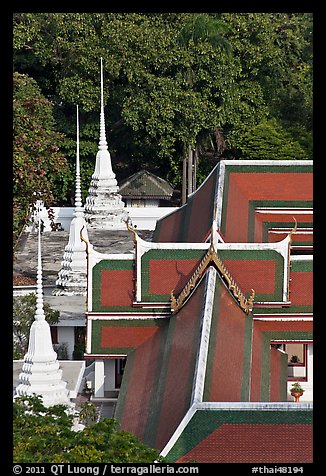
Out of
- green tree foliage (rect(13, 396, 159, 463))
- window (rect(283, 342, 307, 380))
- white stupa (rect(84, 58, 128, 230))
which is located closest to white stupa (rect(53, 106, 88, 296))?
white stupa (rect(84, 58, 128, 230))

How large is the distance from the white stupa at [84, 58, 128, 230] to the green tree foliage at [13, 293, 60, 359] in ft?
28.1

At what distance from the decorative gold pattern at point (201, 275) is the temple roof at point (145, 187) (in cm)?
1651

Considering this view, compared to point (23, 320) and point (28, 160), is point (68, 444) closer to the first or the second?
point (28, 160)

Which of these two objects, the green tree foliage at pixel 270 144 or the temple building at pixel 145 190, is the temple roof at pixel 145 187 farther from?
the green tree foliage at pixel 270 144

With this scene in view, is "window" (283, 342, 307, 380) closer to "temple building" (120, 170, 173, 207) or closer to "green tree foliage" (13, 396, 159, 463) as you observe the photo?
"green tree foliage" (13, 396, 159, 463)

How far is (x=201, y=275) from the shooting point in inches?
903

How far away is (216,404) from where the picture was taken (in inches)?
702

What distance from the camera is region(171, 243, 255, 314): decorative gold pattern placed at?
74.7 ft

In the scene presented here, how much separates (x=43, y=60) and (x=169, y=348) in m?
20.7

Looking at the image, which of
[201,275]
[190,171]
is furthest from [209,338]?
[190,171]

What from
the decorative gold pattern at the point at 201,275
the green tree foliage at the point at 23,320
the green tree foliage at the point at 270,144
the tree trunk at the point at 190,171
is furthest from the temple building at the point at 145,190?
the decorative gold pattern at the point at 201,275

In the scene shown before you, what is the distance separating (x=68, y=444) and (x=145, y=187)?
2482 cm

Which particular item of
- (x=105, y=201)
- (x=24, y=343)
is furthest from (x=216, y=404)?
(x=105, y=201)
